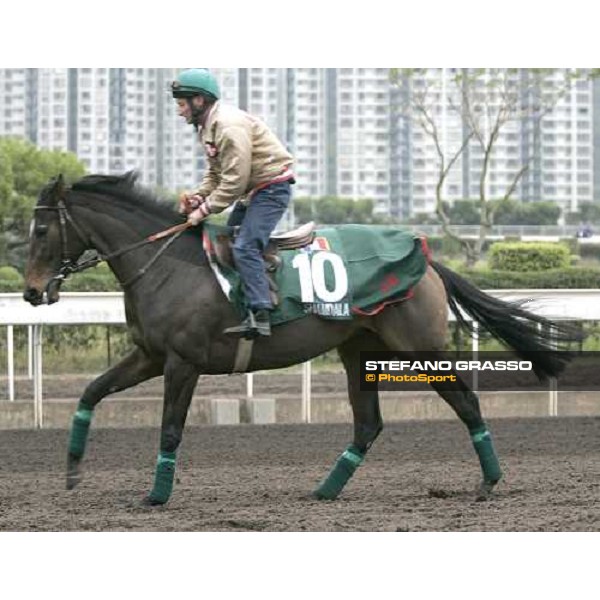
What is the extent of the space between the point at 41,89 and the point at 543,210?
14.6 meters

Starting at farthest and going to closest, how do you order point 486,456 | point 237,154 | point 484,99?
point 484,99 < point 486,456 < point 237,154

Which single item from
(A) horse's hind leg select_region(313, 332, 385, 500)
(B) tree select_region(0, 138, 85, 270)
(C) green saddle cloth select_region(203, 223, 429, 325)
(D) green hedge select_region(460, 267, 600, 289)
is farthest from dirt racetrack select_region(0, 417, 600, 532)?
(B) tree select_region(0, 138, 85, 270)

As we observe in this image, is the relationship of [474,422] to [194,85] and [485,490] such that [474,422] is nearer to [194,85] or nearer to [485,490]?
[485,490]

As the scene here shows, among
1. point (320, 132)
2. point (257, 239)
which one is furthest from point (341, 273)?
point (320, 132)

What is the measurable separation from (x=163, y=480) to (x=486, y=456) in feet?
5.45

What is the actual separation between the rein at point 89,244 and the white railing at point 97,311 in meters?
3.80

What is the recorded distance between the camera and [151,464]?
891 cm

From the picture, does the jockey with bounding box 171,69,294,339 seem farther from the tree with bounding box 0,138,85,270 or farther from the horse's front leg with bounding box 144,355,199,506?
the tree with bounding box 0,138,85,270

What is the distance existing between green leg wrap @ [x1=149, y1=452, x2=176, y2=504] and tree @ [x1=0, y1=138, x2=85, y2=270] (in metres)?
15.5

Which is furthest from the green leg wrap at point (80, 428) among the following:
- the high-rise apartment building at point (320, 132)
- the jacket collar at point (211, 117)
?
the high-rise apartment building at point (320, 132)

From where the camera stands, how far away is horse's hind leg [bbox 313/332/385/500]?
740 centimetres

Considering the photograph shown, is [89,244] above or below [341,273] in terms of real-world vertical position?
above

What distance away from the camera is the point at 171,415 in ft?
23.0

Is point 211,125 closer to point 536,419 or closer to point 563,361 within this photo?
point 563,361
